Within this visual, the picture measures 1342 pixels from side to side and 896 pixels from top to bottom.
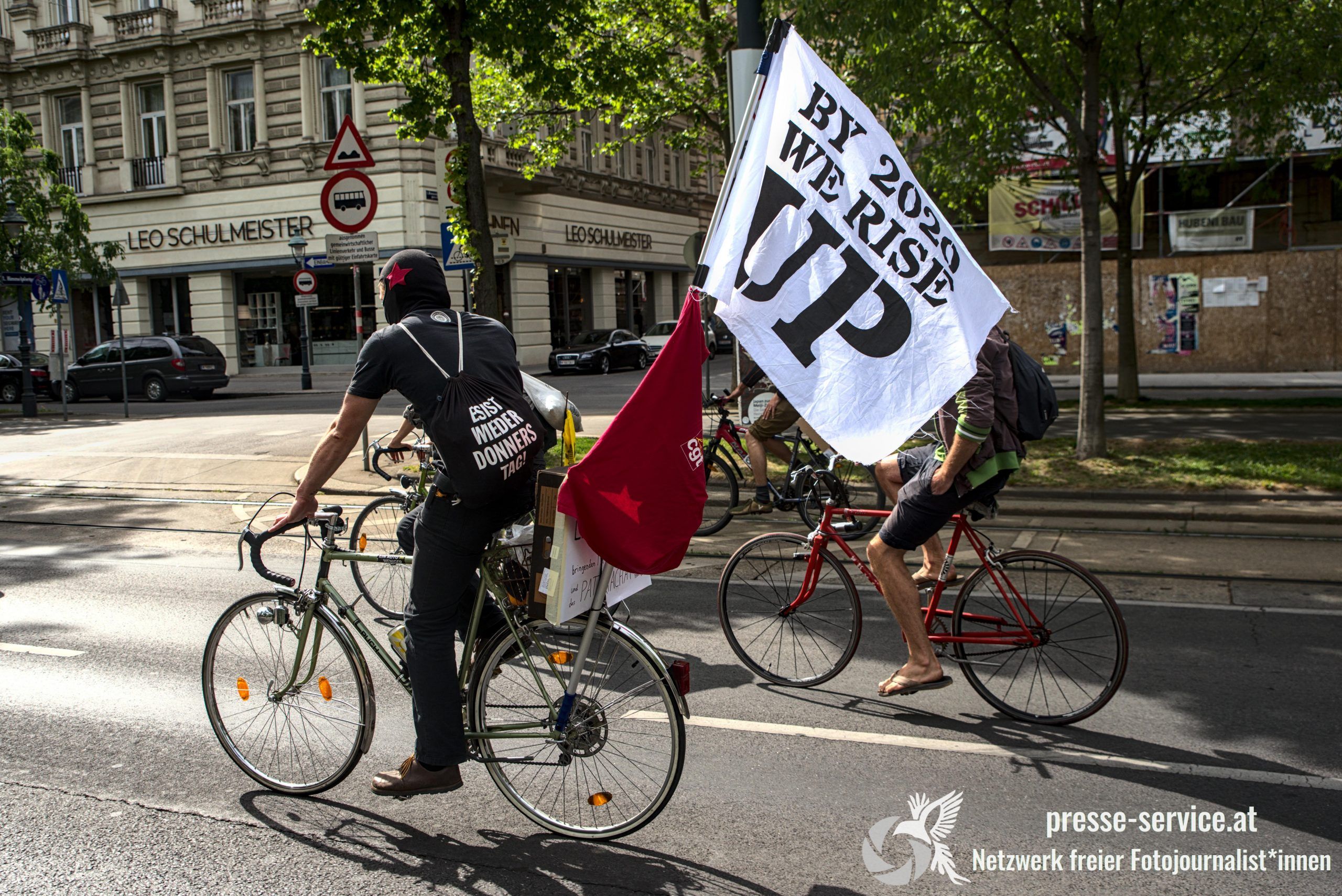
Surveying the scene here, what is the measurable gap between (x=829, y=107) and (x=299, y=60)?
30.6 m

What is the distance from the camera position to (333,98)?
3081cm

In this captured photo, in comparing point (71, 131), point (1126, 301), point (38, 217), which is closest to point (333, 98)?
point (38, 217)

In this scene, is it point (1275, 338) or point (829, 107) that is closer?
point (829, 107)

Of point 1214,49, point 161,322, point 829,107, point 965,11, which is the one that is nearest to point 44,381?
point 161,322

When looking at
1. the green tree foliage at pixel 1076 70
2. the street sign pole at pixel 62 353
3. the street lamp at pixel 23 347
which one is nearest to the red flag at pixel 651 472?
the green tree foliage at pixel 1076 70

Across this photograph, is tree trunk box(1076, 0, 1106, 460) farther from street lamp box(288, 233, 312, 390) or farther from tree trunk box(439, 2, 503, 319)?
street lamp box(288, 233, 312, 390)

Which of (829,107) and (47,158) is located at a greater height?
(47,158)

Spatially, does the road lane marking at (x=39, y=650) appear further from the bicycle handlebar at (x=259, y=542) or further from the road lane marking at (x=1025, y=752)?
the road lane marking at (x=1025, y=752)

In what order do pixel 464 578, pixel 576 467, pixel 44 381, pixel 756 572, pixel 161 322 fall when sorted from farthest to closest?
pixel 161 322 → pixel 44 381 → pixel 756 572 → pixel 464 578 → pixel 576 467

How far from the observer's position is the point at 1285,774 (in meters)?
3.92

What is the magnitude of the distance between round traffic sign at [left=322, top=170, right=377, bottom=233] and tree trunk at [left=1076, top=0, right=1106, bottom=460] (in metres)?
7.27

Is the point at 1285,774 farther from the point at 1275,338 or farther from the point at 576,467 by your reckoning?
the point at 1275,338

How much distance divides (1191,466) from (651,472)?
869cm

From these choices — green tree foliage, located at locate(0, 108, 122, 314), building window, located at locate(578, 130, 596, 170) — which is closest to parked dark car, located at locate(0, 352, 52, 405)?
green tree foliage, located at locate(0, 108, 122, 314)
